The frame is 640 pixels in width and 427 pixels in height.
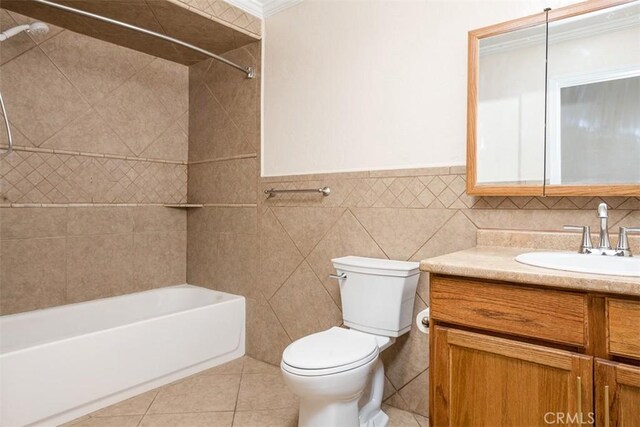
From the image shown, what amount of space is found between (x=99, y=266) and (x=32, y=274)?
0.38 m

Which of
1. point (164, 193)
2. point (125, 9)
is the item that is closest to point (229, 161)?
point (164, 193)

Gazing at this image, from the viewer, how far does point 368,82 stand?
6.97 feet

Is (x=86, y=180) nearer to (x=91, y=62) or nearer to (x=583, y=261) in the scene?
(x=91, y=62)

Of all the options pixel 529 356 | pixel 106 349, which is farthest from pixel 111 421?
pixel 529 356

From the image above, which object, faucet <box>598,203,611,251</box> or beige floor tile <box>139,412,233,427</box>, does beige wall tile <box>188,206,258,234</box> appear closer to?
beige floor tile <box>139,412,233,427</box>

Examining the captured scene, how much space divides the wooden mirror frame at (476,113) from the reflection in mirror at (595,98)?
0.03 m

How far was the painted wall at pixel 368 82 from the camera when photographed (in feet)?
6.03

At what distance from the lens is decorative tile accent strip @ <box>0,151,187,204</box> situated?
2.34 meters

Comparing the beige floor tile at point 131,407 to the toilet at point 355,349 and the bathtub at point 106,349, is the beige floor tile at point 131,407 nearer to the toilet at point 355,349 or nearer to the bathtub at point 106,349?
the bathtub at point 106,349

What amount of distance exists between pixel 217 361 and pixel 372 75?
2.03 meters

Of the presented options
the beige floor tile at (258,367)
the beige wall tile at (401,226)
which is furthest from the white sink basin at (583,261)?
the beige floor tile at (258,367)

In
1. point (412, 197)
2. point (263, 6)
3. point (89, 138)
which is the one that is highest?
point (263, 6)

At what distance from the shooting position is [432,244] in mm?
1905

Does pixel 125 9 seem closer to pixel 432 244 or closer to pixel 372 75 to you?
pixel 372 75
